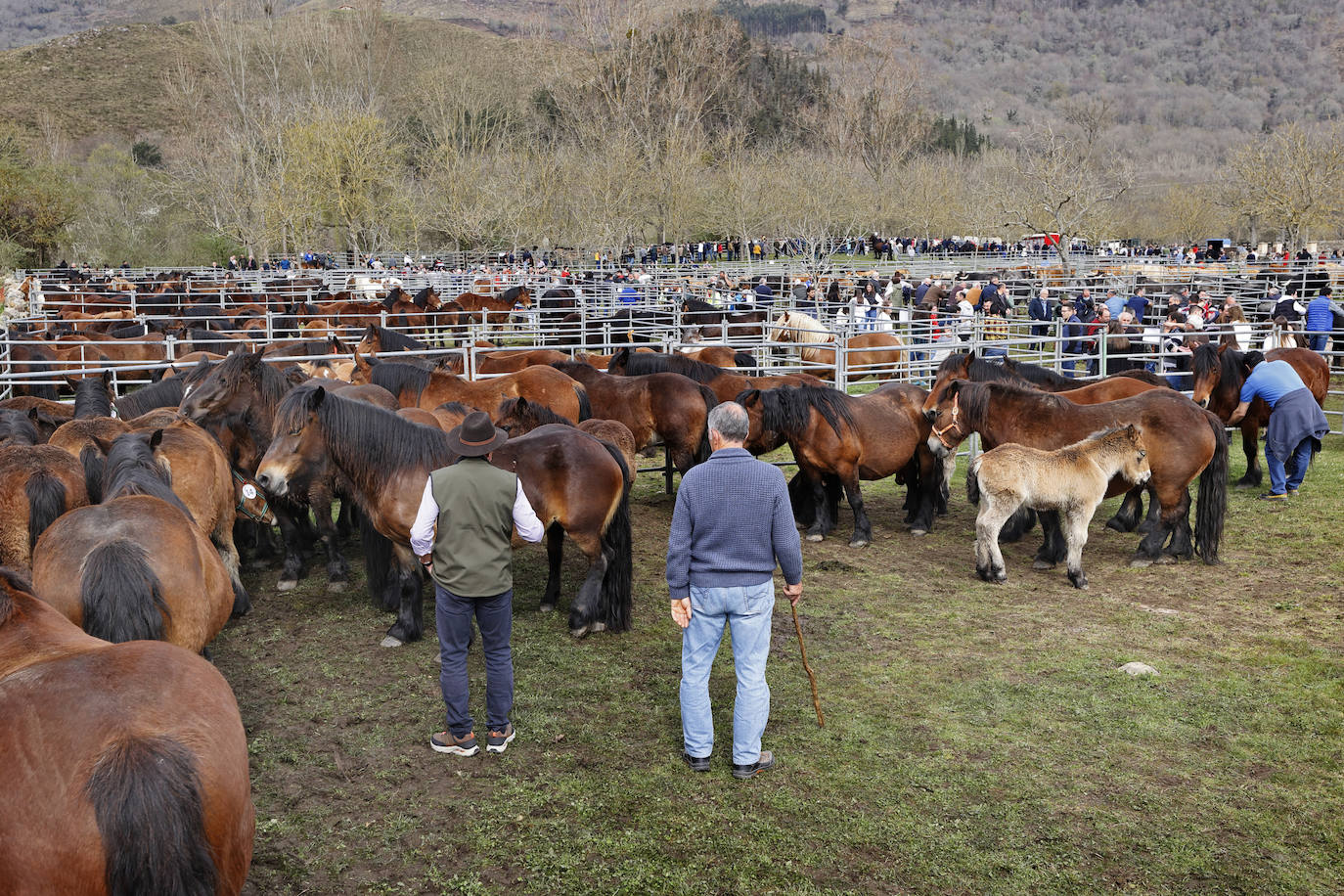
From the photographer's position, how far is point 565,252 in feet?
153

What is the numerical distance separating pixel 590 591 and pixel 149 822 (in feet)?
13.2

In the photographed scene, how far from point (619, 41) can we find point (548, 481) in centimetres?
3400

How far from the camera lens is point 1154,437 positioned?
8055 mm

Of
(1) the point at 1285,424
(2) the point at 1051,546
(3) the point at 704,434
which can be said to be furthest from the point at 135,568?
(1) the point at 1285,424

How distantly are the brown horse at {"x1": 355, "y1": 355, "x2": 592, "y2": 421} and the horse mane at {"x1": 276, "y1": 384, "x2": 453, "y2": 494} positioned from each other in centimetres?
349

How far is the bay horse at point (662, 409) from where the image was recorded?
9.95 metres

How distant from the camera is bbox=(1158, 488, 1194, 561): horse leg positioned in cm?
812

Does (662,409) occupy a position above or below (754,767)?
above

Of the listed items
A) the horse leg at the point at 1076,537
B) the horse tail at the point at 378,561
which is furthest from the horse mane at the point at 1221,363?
the horse tail at the point at 378,561

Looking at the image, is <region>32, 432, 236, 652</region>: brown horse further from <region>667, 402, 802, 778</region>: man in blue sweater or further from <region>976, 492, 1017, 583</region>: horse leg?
<region>976, 492, 1017, 583</region>: horse leg

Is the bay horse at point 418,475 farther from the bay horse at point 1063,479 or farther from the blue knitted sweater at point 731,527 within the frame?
the bay horse at point 1063,479

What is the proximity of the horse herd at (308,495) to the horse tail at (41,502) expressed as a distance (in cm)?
1

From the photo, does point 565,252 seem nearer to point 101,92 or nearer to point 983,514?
point 983,514

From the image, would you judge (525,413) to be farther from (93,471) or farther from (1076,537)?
(1076,537)
